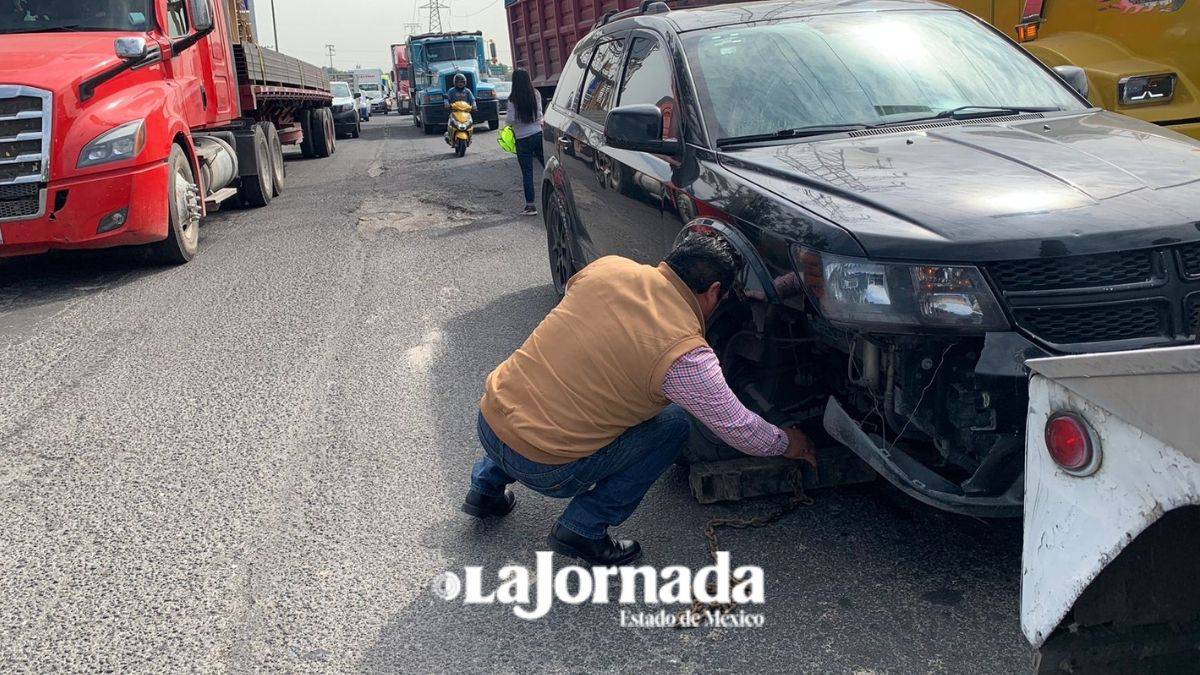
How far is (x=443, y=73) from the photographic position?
2855 cm

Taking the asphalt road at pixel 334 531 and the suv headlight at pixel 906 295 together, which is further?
the asphalt road at pixel 334 531

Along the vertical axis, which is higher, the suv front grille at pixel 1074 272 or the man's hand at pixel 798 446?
the suv front grille at pixel 1074 272

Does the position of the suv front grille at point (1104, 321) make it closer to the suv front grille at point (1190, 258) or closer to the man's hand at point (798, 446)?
the suv front grille at point (1190, 258)

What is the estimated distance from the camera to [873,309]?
302 cm

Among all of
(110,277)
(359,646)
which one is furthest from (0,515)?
(110,277)

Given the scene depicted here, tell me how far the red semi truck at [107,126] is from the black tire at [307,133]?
8.99m

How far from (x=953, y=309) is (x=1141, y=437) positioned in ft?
4.04

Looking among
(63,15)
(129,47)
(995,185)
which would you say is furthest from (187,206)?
(995,185)

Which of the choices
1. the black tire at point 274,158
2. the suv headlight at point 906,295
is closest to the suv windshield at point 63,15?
the black tire at point 274,158

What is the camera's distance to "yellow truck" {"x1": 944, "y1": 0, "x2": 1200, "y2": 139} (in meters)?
6.96

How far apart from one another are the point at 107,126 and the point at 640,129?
219 inches

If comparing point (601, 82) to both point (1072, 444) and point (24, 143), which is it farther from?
point (24, 143)

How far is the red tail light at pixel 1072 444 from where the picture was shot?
72.7 inches

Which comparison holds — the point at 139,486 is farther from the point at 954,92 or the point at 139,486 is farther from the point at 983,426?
the point at 954,92
